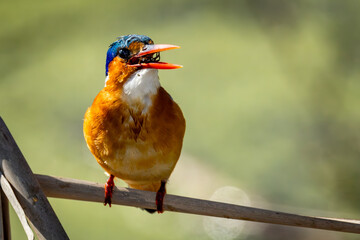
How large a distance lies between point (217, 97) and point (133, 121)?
7.13 feet

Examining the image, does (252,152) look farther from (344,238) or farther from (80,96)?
(80,96)

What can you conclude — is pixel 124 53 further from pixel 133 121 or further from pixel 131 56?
pixel 133 121

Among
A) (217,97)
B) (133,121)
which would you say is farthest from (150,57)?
(217,97)

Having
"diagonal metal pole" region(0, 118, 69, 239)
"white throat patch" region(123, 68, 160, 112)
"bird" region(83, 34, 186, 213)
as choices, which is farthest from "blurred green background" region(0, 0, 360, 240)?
"diagonal metal pole" region(0, 118, 69, 239)

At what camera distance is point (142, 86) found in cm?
120

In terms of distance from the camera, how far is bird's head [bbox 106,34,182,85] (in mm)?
1136

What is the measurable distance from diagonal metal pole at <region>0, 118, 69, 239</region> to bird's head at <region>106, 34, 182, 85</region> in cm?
30

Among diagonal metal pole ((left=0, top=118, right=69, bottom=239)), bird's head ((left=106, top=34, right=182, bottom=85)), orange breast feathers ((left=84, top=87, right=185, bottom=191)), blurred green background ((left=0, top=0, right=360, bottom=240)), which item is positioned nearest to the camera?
diagonal metal pole ((left=0, top=118, right=69, bottom=239))

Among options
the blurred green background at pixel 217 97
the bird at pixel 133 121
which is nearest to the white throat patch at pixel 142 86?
the bird at pixel 133 121

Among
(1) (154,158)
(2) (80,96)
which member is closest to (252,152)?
(2) (80,96)

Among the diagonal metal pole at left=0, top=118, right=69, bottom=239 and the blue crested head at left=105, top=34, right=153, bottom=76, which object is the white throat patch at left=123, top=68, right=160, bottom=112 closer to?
the blue crested head at left=105, top=34, right=153, bottom=76

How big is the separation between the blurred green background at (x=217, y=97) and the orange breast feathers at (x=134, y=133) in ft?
4.61

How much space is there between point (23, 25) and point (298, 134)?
217 cm

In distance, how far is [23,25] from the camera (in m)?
3.91
